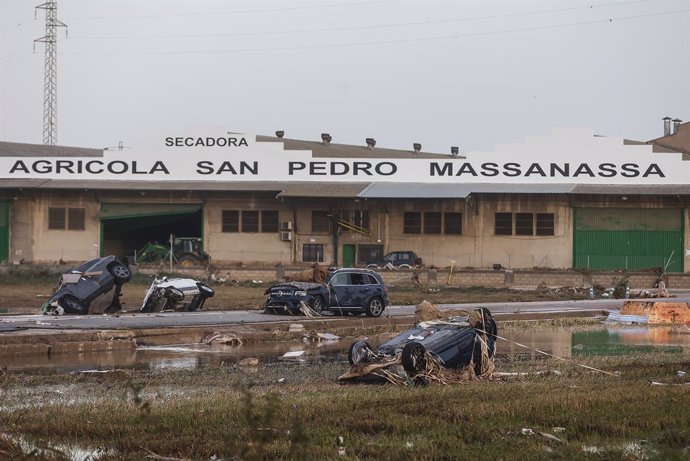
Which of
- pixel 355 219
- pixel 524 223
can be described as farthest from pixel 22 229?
pixel 524 223

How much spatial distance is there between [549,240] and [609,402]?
4662 cm

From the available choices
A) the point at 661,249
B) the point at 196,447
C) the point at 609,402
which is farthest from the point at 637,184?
the point at 196,447

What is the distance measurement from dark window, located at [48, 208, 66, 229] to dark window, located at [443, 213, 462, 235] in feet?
70.4

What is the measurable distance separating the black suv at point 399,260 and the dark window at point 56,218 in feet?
57.9

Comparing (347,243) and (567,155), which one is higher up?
(567,155)

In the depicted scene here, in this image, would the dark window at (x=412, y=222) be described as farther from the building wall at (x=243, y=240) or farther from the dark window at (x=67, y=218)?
the dark window at (x=67, y=218)

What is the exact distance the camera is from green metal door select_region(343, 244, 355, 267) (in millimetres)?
60844

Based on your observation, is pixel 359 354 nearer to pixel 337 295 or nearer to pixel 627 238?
pixel 337 295

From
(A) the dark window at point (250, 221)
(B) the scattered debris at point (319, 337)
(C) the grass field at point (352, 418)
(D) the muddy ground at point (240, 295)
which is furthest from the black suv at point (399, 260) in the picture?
(C) the grass field at point (352, 418)

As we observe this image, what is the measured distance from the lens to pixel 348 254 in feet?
200

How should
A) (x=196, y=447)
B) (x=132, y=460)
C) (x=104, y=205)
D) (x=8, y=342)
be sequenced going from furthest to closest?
(x=104, y=205) → (x=8, y=342) → (x=196, y=447) → (x=132, y=460)

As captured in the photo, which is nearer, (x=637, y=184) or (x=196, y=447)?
(x=196, y=447)

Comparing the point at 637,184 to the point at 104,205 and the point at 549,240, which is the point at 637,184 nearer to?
the point at 549,240

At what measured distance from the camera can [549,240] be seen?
193ft
